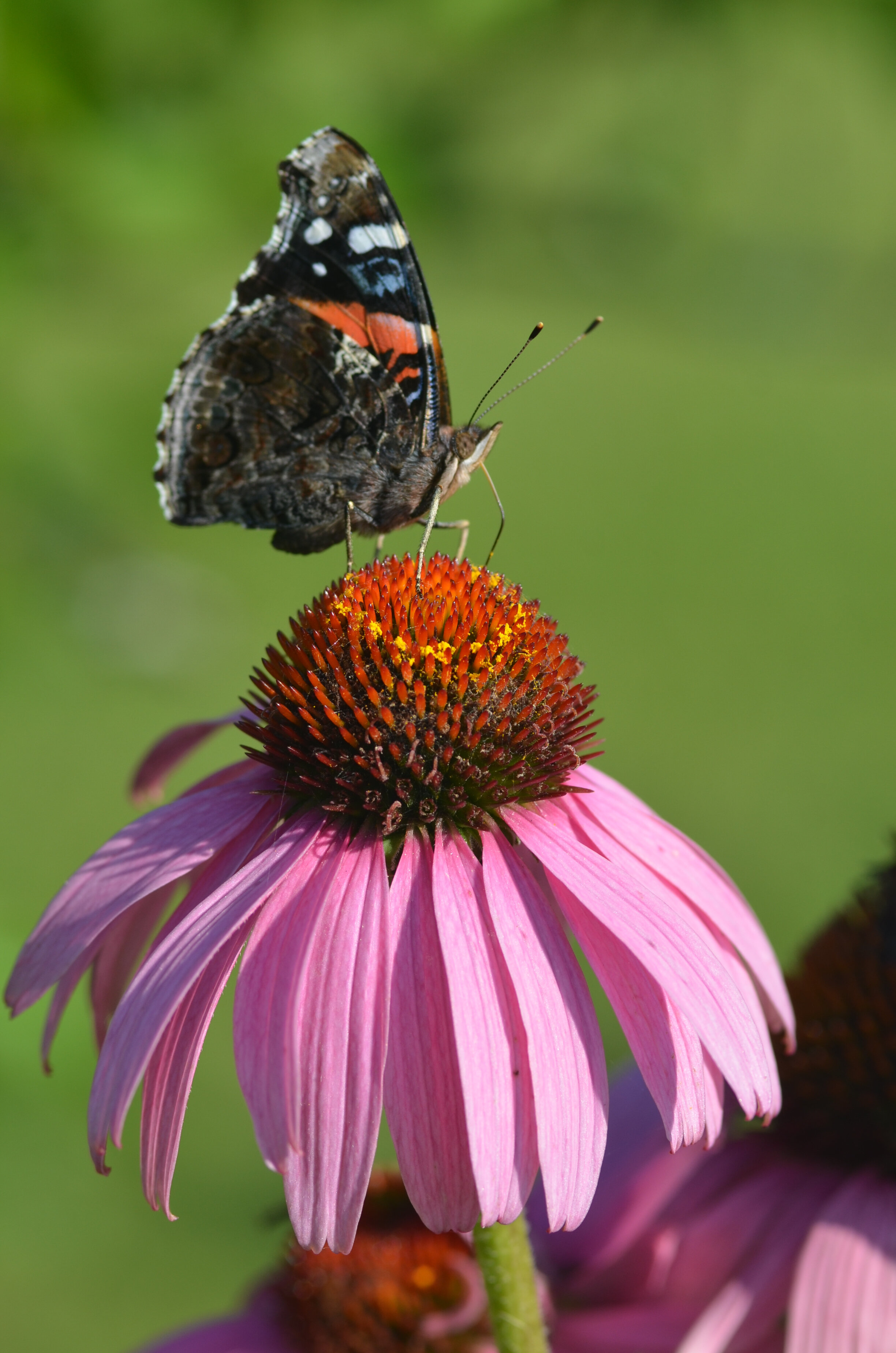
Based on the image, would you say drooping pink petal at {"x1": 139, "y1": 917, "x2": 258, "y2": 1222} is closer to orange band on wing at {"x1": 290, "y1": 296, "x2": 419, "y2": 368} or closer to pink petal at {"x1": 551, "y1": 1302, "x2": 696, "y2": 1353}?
pink petal at {"x1": 551, "y1": 1302, "x2": 696, "y2": 1353}

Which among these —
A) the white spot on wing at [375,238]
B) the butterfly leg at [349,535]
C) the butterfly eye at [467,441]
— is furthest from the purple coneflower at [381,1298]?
the white spot on wing at [375,238]

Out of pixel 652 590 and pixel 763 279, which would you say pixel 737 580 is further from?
pixel 763 279

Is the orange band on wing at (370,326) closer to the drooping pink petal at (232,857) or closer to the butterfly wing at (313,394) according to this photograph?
the butterfly wing at (313,394)

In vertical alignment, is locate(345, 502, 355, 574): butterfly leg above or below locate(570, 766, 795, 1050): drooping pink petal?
above

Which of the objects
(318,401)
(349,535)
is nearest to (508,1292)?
(349,535)

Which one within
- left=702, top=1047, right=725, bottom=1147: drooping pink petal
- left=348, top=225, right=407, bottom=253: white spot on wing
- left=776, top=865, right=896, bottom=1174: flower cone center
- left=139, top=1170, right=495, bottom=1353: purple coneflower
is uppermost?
left=348, top=225, right=407, bottom=253: white spot on wing

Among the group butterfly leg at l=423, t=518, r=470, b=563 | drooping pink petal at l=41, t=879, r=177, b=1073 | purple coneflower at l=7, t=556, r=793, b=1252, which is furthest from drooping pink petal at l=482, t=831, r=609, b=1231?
butterfly leg at l=423, t=518, r=470, b=563

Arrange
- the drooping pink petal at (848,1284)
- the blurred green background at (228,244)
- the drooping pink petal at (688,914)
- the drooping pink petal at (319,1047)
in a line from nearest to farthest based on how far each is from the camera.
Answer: the drooping pink petal at (319,1047) < the drooping pink petal at (688,914) < the drooping pink petal at (848,1284) < the blurred green background at (228,244)
